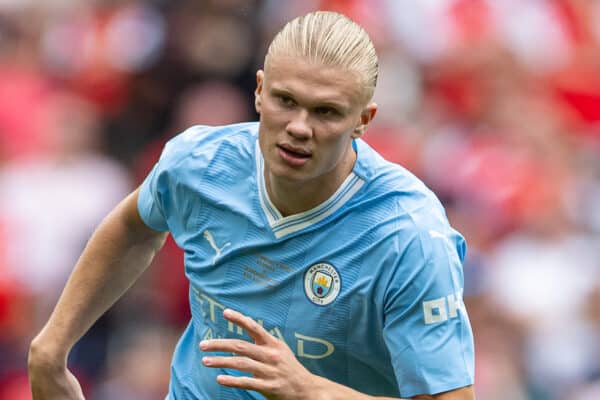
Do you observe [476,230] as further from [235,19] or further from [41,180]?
[41,180]

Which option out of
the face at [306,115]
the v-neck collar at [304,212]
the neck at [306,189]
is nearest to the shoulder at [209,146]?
the v-neck collar at [304,212]

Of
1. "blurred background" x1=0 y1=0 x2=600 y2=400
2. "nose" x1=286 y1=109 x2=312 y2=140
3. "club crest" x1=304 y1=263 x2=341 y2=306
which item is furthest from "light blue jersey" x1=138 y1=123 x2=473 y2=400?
"blurred background" x1=0 y1=0 x2=600 y2=400

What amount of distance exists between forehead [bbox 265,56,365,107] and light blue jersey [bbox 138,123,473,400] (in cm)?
36

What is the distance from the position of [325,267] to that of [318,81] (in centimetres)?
64

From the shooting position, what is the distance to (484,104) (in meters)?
10.2

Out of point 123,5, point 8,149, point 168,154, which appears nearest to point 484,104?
point 123,5

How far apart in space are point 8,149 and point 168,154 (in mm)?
4443

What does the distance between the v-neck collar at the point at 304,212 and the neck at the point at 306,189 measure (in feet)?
0.05

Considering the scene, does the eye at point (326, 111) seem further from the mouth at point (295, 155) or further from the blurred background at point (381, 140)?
the blurred background at point (381, 140)

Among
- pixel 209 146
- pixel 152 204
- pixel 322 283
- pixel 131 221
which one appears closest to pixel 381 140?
pixel 131 221

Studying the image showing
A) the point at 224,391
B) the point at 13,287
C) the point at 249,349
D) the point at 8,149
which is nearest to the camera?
the point at 249,349

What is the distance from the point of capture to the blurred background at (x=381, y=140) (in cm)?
863

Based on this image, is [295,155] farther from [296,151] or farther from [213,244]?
[213,244]

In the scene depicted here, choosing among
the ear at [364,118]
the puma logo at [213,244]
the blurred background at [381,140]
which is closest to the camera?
the ear at [364,118]
